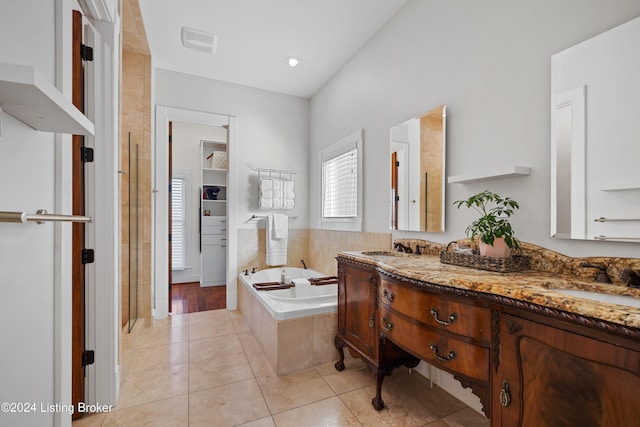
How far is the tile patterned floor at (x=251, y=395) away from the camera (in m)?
1.66

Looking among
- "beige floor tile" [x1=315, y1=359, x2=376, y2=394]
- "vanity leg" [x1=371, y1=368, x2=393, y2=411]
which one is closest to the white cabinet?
"beige floor tile" [x1=315, y1=359, x2=376, y2=394]

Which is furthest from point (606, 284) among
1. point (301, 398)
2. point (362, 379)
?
point (301, 398)

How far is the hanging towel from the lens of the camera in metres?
3.69

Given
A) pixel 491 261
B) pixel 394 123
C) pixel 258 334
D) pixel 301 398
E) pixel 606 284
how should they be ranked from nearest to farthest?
pixel 606 284
pixel 491 261
pixel 301 398
pixel 394 123
pixel 258 334

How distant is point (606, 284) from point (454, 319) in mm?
562

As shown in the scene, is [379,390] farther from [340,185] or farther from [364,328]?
[340,185]

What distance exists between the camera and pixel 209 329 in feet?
9.78

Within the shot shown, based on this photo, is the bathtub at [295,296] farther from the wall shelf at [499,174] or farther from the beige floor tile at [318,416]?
the wall shelf at [499,174]

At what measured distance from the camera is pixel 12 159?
78cm

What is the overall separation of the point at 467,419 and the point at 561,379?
1.12 m

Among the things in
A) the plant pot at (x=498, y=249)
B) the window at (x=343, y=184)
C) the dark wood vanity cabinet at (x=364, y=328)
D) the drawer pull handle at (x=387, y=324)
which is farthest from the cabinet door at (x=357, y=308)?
the window at (x=343, y=184)

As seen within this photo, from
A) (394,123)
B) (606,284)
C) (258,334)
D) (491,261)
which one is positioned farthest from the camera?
(258,334)

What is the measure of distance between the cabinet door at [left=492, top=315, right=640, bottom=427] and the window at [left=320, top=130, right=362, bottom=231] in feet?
6.45

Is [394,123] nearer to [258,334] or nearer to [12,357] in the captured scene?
[258,334]
